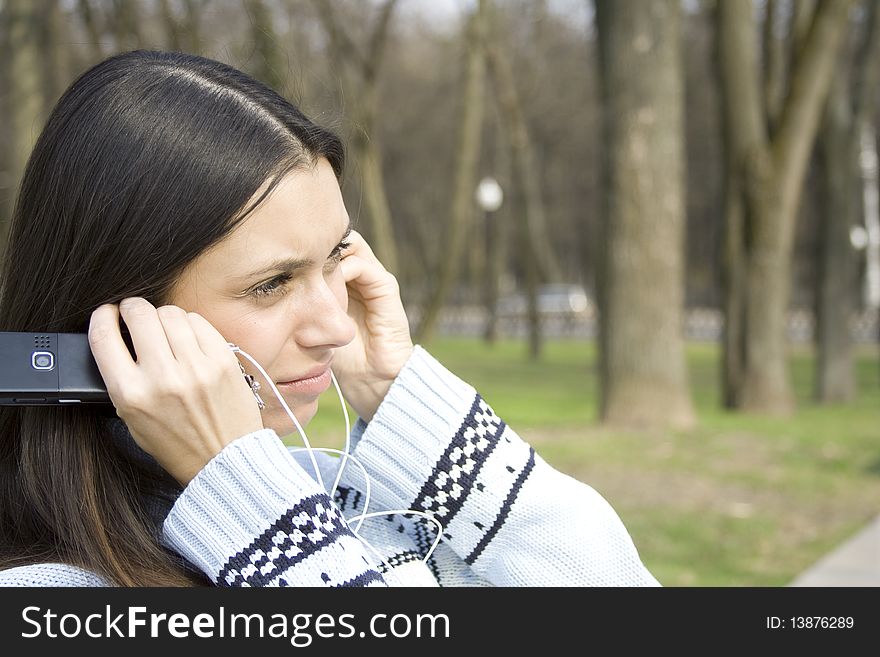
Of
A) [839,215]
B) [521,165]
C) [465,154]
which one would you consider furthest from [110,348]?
[521,165]

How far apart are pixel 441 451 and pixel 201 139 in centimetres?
70

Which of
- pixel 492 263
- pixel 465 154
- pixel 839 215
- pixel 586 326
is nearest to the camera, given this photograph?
pixel 465 154

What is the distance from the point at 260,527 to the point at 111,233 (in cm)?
53

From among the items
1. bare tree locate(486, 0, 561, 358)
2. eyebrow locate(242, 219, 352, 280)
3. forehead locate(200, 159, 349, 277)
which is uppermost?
forehead locate(200, 159, 349, 277)

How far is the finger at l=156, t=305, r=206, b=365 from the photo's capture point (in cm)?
159

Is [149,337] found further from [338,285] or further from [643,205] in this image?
[643,205]

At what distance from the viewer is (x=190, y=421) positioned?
1.58 meters

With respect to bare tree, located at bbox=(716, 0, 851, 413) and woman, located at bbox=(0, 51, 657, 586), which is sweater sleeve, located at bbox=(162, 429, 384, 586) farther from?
bare tree, located at bbox=(716, 0, 851, 413)

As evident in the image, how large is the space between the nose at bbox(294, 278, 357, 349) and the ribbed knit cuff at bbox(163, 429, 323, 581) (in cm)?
31

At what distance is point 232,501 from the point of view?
1.58 metres

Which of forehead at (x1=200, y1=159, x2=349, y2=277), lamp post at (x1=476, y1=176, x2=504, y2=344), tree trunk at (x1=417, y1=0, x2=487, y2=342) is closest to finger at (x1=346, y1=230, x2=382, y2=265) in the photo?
forehead at (x1=200, y1=159, x2=349, y2=277)
